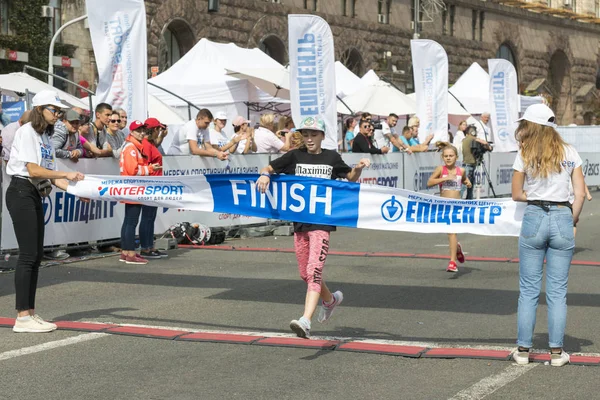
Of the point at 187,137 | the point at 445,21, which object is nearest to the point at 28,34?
the point at 187,137

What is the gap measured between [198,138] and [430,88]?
992 centimetres

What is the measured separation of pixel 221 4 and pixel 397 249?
24.3 m

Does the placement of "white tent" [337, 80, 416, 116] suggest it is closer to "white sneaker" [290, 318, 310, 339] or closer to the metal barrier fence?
the metal barrier fence

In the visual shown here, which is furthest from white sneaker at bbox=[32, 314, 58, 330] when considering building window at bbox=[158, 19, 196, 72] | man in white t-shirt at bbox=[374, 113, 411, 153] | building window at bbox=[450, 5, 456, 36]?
building window at bbox=[450, 5, 456, 36]

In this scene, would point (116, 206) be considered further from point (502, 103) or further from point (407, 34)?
point (407, 34)

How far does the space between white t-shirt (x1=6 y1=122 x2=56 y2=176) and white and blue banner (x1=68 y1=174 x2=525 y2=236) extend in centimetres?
104

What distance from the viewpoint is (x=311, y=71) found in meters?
19.4

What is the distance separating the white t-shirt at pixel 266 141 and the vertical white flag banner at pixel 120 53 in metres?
2.81

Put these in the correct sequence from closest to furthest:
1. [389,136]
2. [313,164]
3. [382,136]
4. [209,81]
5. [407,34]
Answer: [313,164], [389,136], [209,81], [382,136], [407,34]

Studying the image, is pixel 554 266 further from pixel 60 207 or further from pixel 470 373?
pixel 60 207

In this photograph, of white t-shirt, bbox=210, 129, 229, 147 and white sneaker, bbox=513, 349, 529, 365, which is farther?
white t-shirt, bbox=210, 129, 229, 147

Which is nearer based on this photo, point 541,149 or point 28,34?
point 541,149

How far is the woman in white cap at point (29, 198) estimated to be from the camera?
9.09 meters

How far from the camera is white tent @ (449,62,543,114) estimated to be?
1399 inches
